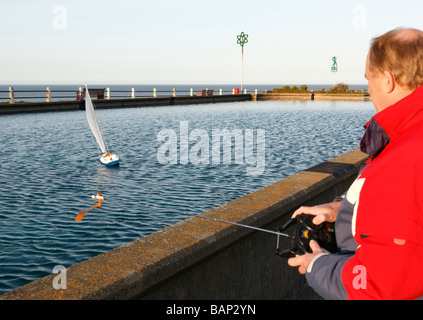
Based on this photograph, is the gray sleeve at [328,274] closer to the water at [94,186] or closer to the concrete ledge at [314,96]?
the water at [94,186]

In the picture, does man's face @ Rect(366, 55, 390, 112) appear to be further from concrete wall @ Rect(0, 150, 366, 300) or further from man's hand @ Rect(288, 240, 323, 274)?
concrete wall @ Rect(0, 150, 366, 300)

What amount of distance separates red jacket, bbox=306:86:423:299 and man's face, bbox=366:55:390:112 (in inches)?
4.2

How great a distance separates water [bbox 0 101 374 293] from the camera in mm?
7809

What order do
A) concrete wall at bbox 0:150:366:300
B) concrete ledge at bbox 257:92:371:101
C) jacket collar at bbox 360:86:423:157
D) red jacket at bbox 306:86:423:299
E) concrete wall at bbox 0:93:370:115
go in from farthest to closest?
concrete ledge at bbox 257:92:371:101 → concrete wall at bbox 0:93:370:115 → concrete wall at bbox 0:150:366:300 → jacket collar at bbox 360:86:423:157 → red jacket at bbox 306:86:423:299

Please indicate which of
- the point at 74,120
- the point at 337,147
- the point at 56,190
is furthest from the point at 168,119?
the point at 56,190

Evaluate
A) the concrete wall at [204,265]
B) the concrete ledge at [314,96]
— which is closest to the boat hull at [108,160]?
the concrete wall at [204,265]

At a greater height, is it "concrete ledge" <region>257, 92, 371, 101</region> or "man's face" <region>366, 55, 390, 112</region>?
"concrete ledge" <region>257, 92, 371, 101</region>

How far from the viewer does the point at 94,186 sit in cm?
1247

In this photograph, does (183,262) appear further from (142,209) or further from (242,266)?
(142,209)

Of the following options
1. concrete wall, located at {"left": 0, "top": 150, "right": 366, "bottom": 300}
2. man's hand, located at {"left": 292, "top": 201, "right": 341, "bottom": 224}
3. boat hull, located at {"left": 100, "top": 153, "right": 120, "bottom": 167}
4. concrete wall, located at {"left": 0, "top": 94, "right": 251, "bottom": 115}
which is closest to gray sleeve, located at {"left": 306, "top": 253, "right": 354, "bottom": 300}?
man's hand, located at {"left": 292, "top": 201, "right": 341, "bottom": 224}

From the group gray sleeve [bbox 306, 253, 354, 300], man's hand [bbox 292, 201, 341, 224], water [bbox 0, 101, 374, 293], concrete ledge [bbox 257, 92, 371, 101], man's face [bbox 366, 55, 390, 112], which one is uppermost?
concrete ledge [bbox 257, 92, 371, 101]

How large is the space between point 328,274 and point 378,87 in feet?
2.37

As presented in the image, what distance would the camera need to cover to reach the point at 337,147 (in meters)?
20.0

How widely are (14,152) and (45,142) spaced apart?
2816mm
